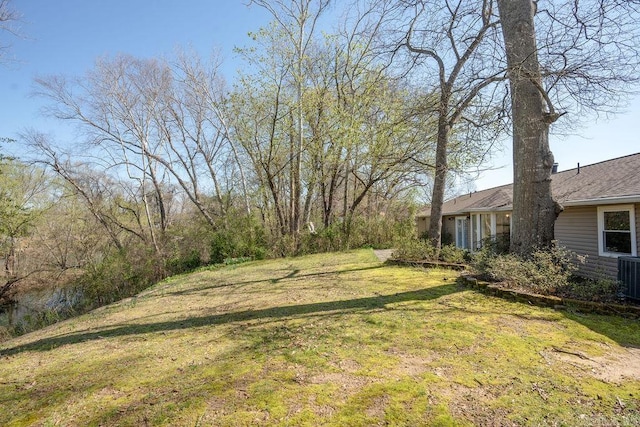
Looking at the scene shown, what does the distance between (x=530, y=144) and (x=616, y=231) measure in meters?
3.61

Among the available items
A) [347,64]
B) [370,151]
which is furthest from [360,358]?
[347,64]

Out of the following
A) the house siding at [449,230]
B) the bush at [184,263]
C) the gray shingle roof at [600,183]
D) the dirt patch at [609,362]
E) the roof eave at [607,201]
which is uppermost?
the gray shingle roof at [600,183]

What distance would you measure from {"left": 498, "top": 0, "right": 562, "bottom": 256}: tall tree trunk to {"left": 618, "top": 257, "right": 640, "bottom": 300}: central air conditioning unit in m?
1.16

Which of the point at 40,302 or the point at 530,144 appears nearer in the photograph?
→ the point at 530,144

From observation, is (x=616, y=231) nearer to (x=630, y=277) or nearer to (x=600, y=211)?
(x=600, y=211)

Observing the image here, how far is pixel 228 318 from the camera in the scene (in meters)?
5.41

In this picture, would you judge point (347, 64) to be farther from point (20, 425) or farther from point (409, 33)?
point (20, 425)

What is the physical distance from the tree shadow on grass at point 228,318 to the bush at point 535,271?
130 cm

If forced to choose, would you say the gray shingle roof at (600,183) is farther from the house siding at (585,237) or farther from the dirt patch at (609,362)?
the dirt patch at (609,362)

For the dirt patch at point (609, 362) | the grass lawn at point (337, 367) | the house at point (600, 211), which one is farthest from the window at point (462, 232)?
the dirt patch at point (609, 362)

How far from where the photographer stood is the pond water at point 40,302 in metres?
11.8

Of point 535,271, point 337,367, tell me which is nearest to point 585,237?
point 535,271

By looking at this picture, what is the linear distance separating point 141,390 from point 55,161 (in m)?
16.5

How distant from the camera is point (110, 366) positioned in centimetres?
367
